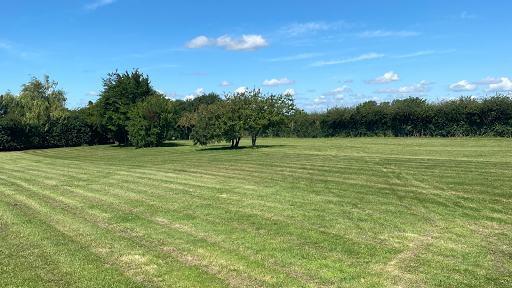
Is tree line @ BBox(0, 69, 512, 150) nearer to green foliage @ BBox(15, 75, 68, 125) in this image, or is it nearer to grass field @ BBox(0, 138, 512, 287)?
green foliage @ BBox(15, 75, 68, 125)

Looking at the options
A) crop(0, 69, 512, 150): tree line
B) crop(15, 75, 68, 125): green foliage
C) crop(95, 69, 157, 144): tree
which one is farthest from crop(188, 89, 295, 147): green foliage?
crop(15, 75, 68, 125): green foliage

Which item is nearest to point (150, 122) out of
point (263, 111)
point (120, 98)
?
point (120, 98)

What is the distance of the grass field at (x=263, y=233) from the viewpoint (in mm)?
5043

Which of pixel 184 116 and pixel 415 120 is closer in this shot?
pixel 415 120

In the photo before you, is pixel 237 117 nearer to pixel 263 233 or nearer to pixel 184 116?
pixel 263 233

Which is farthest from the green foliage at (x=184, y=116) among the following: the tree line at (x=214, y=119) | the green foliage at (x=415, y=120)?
the green foliage at (x=415, y=120)

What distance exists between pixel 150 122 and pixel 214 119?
12835 millimetres

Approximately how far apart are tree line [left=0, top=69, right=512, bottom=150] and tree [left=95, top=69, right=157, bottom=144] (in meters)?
0.12

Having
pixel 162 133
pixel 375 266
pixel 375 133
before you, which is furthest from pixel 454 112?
pixel 375 266

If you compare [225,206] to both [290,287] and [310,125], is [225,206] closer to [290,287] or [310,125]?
[290,287]

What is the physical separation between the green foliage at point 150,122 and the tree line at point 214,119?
107mm

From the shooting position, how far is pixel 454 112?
42.5 m

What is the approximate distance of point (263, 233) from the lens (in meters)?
6.93

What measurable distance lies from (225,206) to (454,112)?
4160 centimetres
